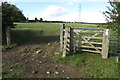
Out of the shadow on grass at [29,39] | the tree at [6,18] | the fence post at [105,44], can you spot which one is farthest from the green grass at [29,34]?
the fence post at [105,44]

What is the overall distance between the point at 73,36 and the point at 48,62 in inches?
79.8

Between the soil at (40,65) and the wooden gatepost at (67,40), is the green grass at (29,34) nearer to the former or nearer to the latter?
the soil at (40,65)

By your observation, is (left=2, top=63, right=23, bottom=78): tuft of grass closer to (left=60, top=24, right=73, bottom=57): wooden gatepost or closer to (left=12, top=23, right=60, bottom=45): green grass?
(left=60, top=24, right=73, bottom=57): wooden gatepost

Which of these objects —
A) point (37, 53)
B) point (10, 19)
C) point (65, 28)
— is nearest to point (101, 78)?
point (65, 28)

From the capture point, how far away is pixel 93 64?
6.13 metres

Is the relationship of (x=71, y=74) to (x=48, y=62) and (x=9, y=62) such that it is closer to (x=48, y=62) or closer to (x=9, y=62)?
(x=48, y=62)

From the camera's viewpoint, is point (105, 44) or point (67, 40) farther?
point (67, 40)

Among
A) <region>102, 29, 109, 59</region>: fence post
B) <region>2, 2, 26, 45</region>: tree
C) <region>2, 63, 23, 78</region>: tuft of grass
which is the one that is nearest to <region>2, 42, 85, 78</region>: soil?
<region>2, 63, 23, 78</region>: tuft of grass

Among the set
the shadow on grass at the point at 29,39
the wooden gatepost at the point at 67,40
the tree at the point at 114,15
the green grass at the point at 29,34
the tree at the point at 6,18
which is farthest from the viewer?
the green grass at the point at 29,34

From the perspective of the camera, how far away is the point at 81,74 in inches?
217

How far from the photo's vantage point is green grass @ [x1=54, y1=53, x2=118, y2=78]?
534 cm

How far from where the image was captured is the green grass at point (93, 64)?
5336mm

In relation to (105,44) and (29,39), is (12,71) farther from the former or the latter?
(29,39)

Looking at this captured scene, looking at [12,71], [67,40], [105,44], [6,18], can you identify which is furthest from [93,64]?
[6,18]
